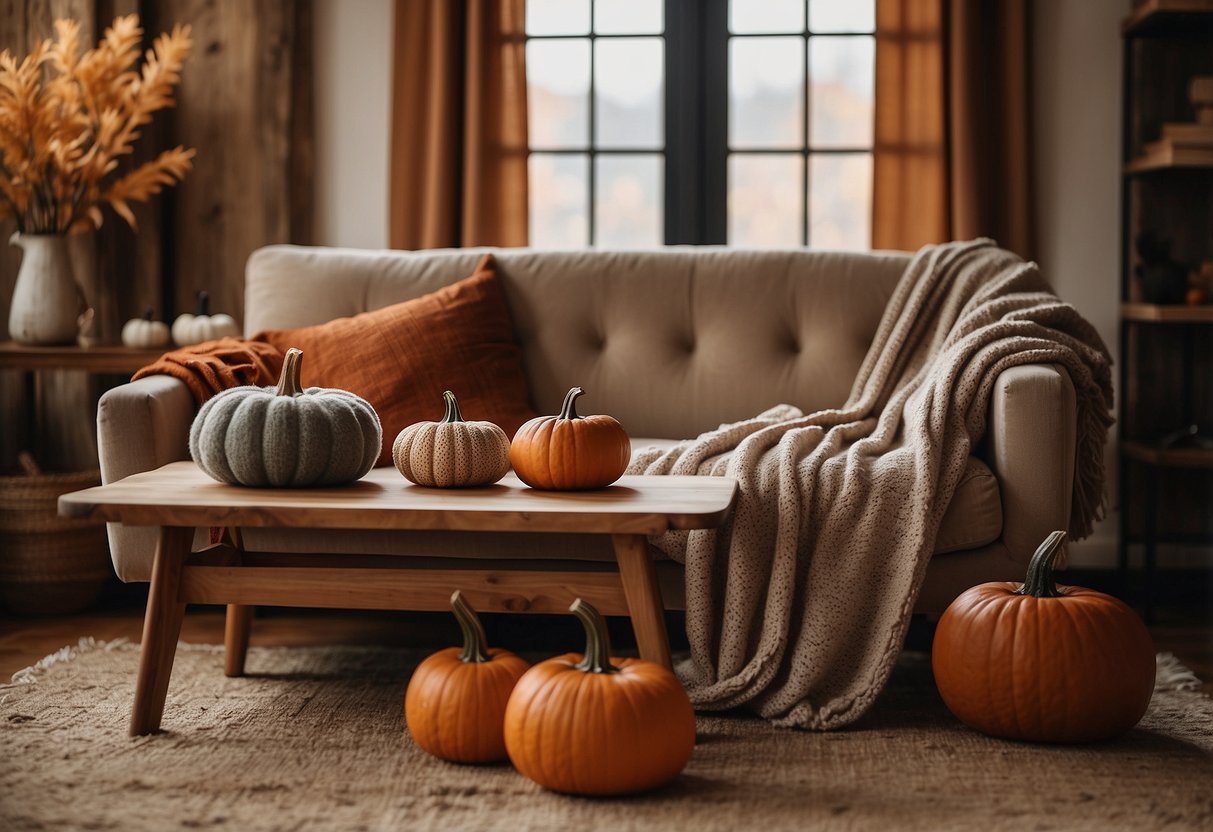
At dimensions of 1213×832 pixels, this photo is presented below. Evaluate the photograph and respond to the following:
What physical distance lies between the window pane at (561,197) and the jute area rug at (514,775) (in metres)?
1.66

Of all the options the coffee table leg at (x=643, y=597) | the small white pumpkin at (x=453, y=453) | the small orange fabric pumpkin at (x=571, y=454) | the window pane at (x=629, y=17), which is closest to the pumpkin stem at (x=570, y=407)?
the small orange fabric pumpkin at (x=571, y=454)

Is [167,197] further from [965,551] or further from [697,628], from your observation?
[965,551]

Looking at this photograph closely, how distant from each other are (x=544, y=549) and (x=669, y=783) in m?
0.55

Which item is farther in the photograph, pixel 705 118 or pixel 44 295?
pixel 705 118

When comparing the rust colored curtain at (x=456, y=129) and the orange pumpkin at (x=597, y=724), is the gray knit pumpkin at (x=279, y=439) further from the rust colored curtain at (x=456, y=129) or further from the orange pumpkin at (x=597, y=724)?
the rust colored curtain at (x=456, y=129)

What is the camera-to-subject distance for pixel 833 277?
2.83m

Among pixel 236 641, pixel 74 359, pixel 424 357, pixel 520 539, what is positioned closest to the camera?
pixel 520 539

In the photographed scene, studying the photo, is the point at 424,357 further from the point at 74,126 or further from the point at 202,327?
the point at 74,126

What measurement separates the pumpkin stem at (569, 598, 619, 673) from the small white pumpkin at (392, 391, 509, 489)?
13.5 inches

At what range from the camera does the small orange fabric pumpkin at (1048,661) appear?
73.8 inches

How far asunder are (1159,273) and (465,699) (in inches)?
83.5

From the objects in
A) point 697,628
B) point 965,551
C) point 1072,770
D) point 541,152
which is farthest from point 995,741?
point 541,152

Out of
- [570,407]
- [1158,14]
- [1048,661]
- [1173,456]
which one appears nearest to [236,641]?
[570,407]

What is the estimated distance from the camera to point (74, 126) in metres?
3.04
